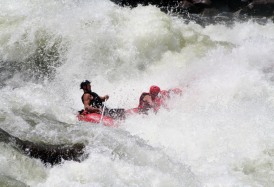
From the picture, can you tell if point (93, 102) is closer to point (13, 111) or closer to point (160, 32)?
point (13, 111)

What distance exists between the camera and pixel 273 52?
6.41 meters

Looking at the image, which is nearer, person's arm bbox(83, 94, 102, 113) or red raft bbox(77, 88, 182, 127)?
red raft bbox(77, 88, 182, 127)

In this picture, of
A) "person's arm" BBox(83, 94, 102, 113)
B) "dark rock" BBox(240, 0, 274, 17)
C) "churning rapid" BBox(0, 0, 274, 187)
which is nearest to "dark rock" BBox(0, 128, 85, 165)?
"churning rapid" BBox(0, 0, 274, 187)

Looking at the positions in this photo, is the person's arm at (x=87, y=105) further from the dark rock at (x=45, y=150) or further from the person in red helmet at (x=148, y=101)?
the dark rock at (x=45, y=150)

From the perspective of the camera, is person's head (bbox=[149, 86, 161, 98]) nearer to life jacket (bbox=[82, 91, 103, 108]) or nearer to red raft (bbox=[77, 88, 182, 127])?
red raft (bbox=[77, 88, 182, 127])

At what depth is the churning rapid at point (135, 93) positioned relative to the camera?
2895mm

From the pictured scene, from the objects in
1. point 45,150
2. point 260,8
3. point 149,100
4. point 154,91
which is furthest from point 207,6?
point 45,150

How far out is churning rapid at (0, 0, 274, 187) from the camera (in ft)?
9.50

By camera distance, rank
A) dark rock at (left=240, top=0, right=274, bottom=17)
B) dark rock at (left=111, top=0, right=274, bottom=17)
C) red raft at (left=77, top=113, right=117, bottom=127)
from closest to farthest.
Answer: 1. red raft at (left=77, top=113, right=117, bottom=127)
2. dark rock at (left=240, top=0, right=274, bottom=17)
3. dark rock at (left=111, top=0, right=274, bottom=17)

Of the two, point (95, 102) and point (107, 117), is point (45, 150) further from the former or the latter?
point (95, 102)

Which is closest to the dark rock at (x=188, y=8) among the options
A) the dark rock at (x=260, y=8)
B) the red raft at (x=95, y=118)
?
the dark rock at (x=260, y=8)

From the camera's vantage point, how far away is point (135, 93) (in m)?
6.23

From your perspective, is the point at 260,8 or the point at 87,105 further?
the point at 260,8

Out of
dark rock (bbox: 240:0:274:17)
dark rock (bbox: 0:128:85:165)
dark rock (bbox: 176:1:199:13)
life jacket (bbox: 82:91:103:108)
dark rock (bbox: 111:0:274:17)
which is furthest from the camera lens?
dark rock (bbox: 176:1:199:13)
